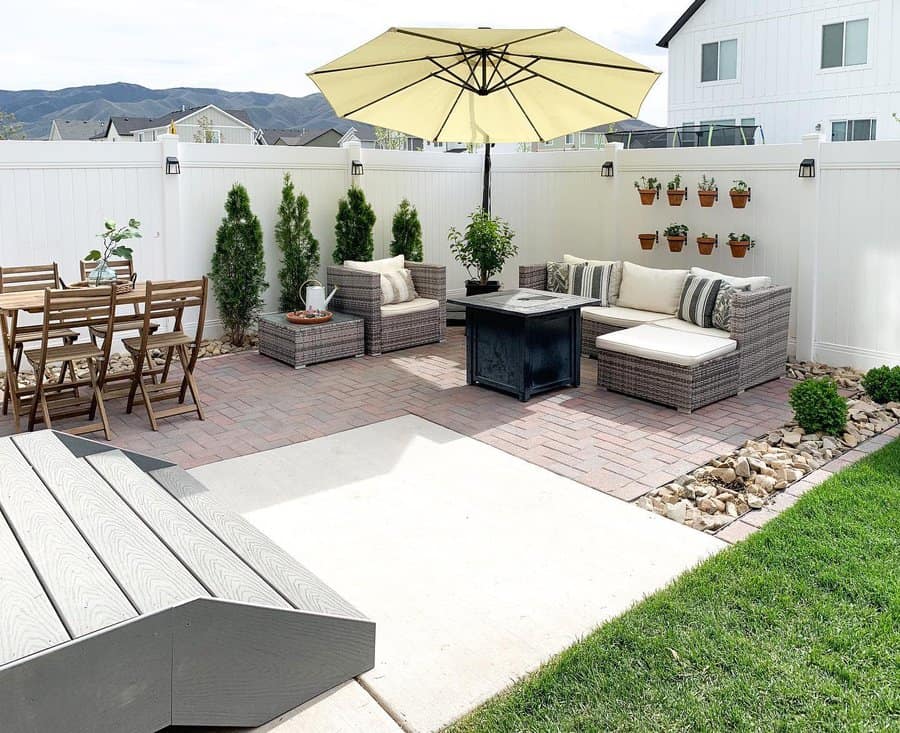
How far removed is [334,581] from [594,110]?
209 inches

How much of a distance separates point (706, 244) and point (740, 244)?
1.28 feet

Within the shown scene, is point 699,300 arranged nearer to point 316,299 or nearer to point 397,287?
point 397,287

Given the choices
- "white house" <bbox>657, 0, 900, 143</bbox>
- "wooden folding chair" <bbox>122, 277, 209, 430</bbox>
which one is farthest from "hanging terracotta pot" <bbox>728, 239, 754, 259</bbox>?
"white house" <bbox>657, 0, 900, 143</bbox>

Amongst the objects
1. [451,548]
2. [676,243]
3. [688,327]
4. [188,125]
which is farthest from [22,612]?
[188,125]

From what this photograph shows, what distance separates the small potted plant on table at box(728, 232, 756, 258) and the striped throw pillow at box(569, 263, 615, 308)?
1.11 m

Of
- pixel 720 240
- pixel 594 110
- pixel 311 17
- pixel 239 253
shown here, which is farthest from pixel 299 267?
pixel 311 17

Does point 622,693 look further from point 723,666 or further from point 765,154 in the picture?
point 765,154

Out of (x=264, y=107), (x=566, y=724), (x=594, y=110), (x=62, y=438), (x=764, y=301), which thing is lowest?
(x=566, y=724)

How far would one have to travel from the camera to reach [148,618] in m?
2.28

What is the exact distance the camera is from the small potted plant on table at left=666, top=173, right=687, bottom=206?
Result: 8.02 meters

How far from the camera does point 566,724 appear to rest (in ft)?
8.18

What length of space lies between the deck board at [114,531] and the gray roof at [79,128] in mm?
20243

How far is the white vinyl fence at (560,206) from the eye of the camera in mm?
6793

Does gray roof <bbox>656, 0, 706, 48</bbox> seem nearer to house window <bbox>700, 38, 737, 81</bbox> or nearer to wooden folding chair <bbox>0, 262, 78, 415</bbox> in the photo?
house window <bbox>700, 38, 737, 81</bbox>
